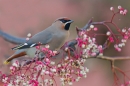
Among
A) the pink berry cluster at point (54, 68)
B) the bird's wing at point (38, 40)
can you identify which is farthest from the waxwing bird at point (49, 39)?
the pink berry cluster at point (54, 68)

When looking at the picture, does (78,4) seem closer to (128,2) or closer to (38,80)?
(128,2)

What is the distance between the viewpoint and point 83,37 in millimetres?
1334

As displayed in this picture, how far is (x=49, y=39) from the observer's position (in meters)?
1.67

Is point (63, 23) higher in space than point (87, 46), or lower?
higher

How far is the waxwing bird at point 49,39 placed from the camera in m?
1.60

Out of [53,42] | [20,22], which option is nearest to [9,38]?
[53,42]

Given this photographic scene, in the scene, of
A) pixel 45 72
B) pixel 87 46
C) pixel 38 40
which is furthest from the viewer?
pixel 38 40

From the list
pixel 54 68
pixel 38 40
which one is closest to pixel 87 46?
pixel 54 68

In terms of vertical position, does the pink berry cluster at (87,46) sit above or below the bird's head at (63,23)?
below

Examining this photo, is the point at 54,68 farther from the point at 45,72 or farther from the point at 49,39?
the point at 49,39

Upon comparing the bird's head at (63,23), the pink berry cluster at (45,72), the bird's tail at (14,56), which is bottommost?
the pink berry cluster at (45,72)

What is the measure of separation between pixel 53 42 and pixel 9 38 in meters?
0.21

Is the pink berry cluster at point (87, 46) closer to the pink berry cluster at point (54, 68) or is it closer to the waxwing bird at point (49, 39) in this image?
the pink berry cluster at point (54, 68)

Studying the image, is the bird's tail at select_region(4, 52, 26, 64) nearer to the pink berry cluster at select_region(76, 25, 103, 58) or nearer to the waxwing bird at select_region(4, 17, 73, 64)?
the waxwing bird at select_region(4, 17, 73, 64)
